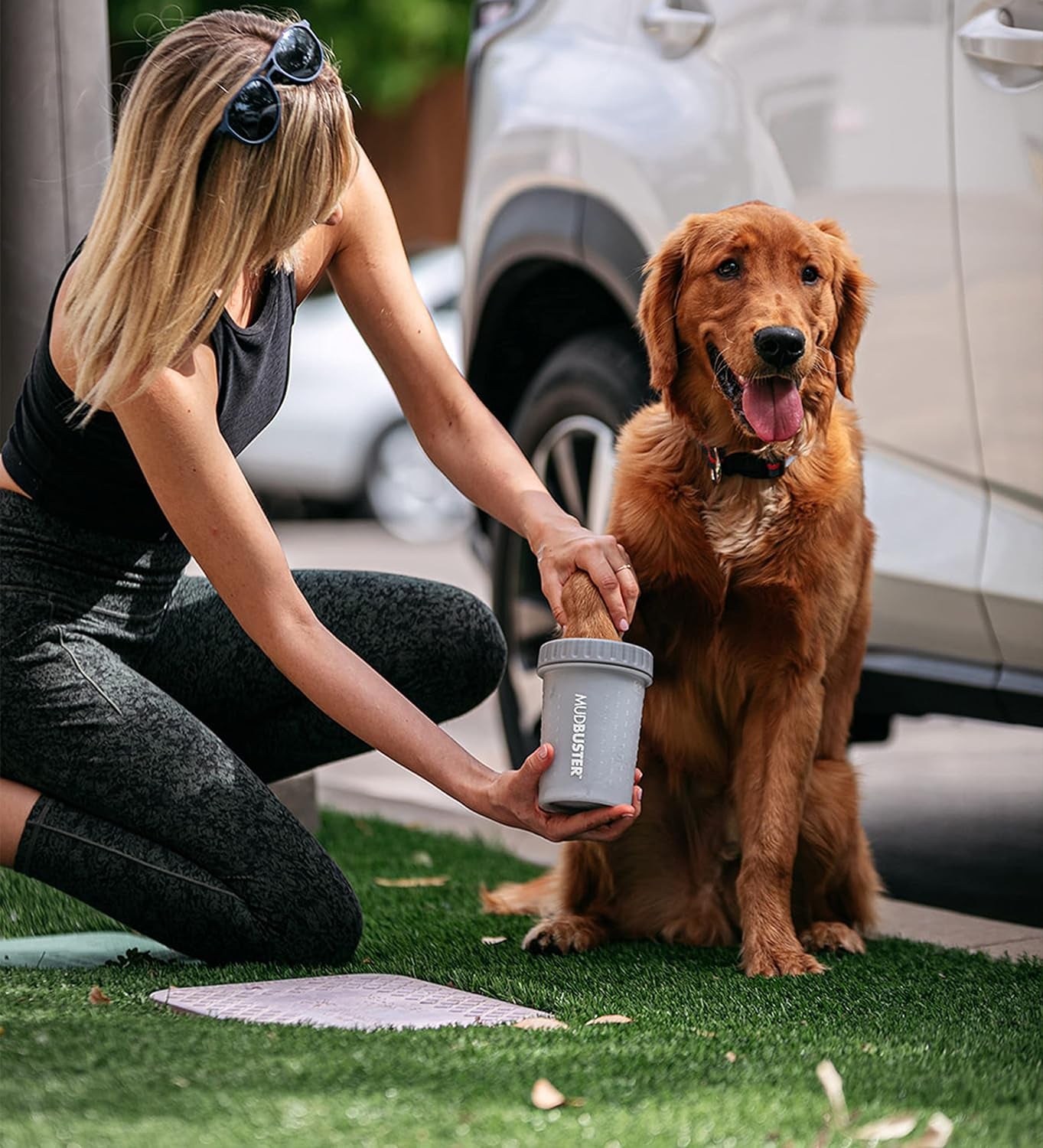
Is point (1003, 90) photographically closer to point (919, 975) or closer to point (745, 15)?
point (745, 15)

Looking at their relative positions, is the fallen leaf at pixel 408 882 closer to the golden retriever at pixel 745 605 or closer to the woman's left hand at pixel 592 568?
the golden retriever at pixel 745 605

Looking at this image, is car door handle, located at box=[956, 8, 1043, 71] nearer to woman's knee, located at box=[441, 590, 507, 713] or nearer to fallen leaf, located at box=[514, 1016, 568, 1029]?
woman's knee, located at box=[441, 590, 507, 713]

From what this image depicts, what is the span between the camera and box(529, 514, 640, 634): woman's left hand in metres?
2.70

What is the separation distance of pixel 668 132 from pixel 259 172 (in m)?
1.36

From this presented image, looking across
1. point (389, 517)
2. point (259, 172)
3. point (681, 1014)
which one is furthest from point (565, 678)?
point (389, 517)

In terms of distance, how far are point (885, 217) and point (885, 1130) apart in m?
1.85

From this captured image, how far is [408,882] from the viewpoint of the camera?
363 centimetres

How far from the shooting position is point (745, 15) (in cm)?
349

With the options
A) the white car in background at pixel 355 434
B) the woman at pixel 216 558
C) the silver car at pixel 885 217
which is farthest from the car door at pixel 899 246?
the white car in background at pixel 355 434

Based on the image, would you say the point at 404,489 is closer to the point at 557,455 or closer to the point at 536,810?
the point at 557,455

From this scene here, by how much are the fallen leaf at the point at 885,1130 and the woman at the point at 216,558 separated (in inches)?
24.6

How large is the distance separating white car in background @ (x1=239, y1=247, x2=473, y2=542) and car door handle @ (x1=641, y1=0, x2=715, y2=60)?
7.13 m

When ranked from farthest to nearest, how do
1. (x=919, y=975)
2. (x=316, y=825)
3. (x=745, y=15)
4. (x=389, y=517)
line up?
(x=389, y=517) < (x=316, y=825) < (x=745, y=15) < (x=919, y=975)

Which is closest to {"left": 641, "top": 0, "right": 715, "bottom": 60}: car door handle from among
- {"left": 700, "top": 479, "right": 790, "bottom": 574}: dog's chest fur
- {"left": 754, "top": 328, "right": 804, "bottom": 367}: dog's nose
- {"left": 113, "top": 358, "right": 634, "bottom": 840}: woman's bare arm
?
{"left": 754, "top": 328, "right": 804, "bottom": 367}: dog's nose
